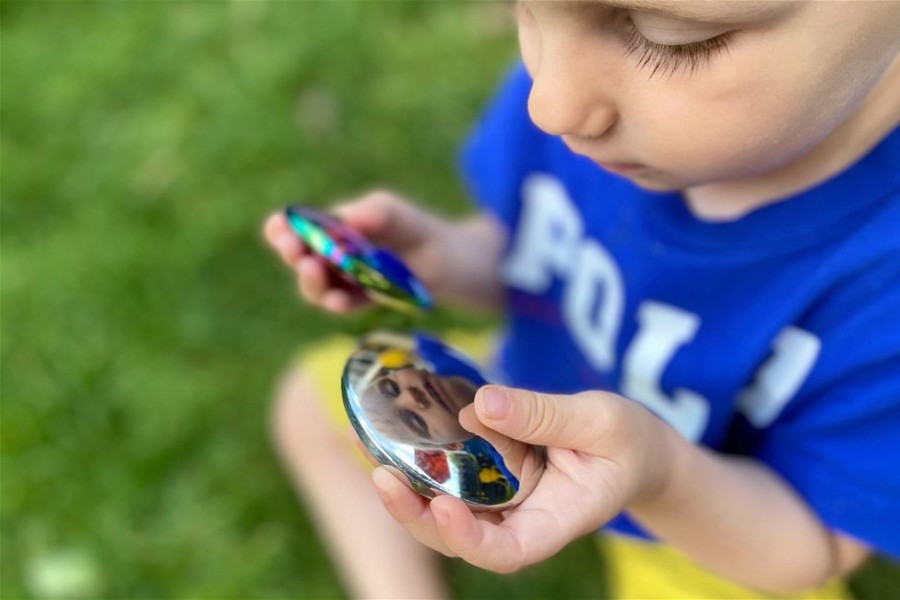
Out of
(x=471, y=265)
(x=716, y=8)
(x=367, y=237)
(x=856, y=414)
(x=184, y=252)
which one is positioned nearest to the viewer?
(x=716, y=8)

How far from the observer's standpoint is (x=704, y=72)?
560mm

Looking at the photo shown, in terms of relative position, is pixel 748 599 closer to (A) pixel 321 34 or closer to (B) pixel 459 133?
(B) pixel 459 133

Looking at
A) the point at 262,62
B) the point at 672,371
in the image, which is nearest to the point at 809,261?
the point at 672,371

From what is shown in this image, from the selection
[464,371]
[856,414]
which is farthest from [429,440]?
[856,414]

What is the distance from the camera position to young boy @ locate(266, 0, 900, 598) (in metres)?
0.56

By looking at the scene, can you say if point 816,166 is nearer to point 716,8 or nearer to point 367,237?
point 716,8

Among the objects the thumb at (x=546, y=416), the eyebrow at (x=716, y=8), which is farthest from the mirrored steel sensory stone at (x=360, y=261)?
the eyebrow at (x=716, y=8)

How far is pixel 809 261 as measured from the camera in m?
0.74

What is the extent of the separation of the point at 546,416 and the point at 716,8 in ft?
0.84

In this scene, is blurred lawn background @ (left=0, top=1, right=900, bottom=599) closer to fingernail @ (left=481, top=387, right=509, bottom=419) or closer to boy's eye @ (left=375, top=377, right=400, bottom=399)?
boy's eye @ (left=375, top=377, right=400, bottom=399)

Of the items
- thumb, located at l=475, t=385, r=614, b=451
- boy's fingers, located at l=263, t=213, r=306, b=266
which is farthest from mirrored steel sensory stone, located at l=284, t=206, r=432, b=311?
thumb, located at l=475, t=385, r=614, b=451

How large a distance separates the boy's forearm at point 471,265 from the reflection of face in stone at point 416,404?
0.34 meters

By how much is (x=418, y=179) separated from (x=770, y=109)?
1.06 metres

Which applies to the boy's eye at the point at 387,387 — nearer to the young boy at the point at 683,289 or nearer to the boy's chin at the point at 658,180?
the young boy at the point at 683,289
